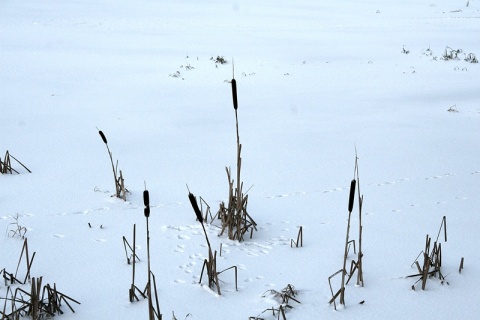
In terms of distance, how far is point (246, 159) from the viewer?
4.86 meters

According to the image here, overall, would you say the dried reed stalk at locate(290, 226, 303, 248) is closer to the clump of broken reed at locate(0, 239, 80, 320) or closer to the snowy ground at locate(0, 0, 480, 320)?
the snowy ground at locate(0, 0, 480, 320)

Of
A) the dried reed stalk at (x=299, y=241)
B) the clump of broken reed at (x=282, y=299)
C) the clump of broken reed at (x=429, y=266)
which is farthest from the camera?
the dried reed stalk at (x=299, y=241)

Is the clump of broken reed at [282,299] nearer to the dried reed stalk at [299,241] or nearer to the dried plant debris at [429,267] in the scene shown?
the dried reed stalk at [299,241]

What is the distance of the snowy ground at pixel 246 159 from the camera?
2.79 metres

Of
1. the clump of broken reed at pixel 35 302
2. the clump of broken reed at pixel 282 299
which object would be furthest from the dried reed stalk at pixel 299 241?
the clump of broken reed at pixel 35 302

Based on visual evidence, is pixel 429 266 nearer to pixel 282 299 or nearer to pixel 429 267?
pixel 429 267

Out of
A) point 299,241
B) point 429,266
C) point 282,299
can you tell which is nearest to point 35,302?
point 282,299

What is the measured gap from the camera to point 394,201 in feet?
→ 13.0

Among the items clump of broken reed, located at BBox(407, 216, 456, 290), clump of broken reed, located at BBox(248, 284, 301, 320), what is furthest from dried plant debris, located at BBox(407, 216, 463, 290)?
clump of broken reed, located at BBox(248, 284, 301, 320)

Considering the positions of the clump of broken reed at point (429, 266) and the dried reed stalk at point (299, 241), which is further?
the dried reed stalk at point (299, 241)

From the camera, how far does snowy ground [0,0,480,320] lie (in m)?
2.79

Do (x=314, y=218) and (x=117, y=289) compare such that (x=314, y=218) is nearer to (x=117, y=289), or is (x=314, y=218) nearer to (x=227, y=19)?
(x=117, y=289)

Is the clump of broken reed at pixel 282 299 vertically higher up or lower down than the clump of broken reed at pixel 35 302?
lower down

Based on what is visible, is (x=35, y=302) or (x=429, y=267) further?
(x=429, y=267)
